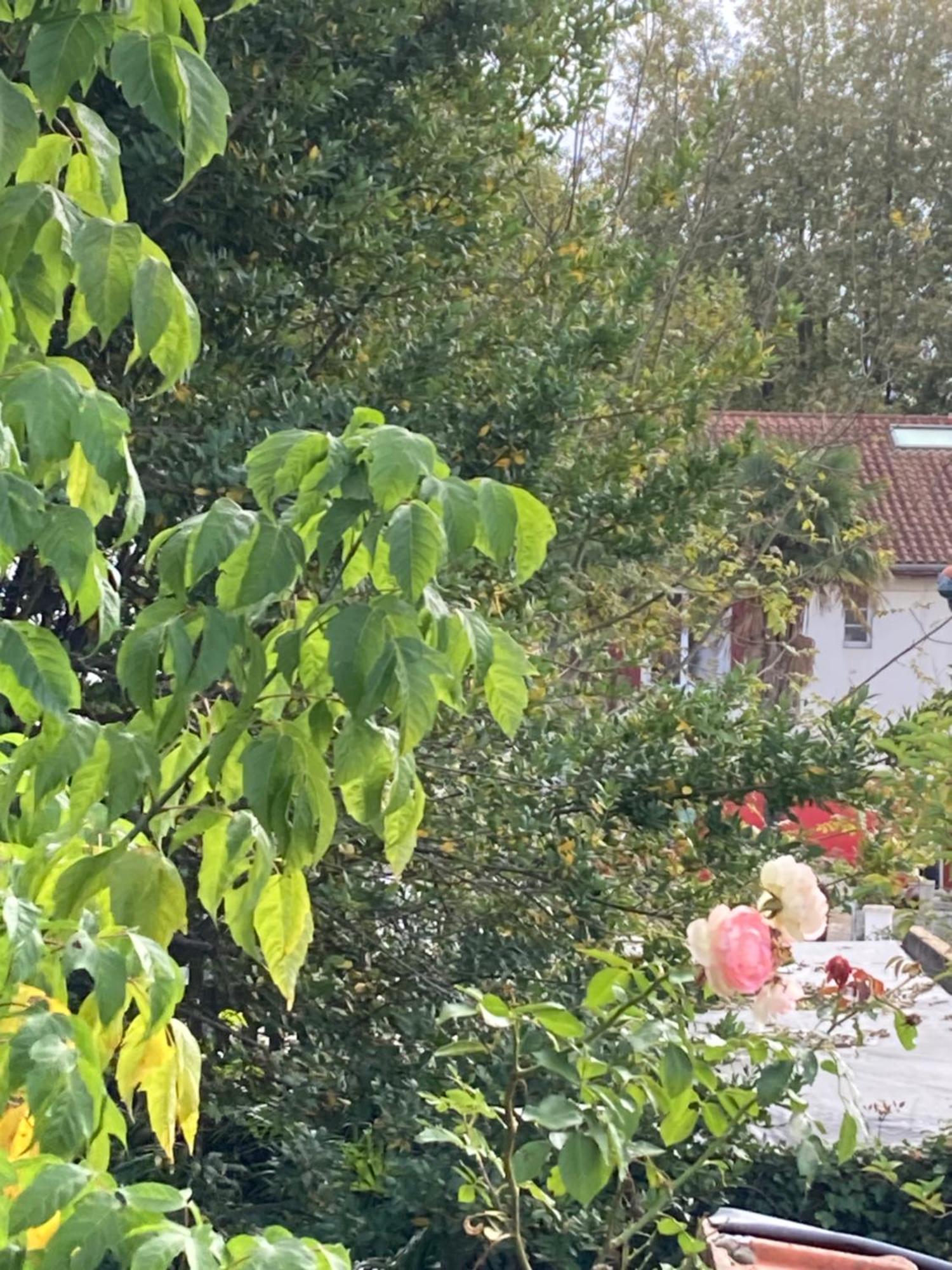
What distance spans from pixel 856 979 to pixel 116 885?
1070mm

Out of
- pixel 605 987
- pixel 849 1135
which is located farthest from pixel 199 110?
pixel 849 1135

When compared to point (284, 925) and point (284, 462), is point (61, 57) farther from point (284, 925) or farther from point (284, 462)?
point (284, 925)

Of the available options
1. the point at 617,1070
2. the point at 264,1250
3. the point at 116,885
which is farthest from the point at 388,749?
the point at 617,1070

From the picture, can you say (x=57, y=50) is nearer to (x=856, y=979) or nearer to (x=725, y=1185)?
(x=856, y=979)

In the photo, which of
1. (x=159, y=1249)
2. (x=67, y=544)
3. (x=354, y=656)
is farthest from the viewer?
(x=67, y=544)

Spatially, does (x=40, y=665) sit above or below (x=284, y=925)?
above

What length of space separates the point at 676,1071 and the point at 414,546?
900 millimetres

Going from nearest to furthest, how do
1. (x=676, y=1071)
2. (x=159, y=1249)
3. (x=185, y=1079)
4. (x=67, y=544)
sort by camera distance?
(x=159, y=1249)
(x=67, y=544)
(x=185, y=1079)
(x=676, y=1071)

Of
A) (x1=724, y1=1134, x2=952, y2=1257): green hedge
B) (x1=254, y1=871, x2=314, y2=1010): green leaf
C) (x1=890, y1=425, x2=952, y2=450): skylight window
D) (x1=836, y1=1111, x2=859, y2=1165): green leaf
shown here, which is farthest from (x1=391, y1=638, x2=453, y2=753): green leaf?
(x1=890, y1=425, x2=952, y2=450): skylight window

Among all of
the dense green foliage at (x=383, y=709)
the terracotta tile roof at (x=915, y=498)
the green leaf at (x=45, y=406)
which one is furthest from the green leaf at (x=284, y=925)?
the terracotta tile roof at (x=915, y=498)

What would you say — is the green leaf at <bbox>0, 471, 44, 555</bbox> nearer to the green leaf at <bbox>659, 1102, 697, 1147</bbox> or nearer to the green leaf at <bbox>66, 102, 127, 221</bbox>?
the green leaf at <bbox>66, 102, 127, 221</bbox>

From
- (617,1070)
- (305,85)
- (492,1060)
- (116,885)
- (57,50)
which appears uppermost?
(305,85)

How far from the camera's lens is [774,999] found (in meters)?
1.86

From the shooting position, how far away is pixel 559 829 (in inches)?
149
